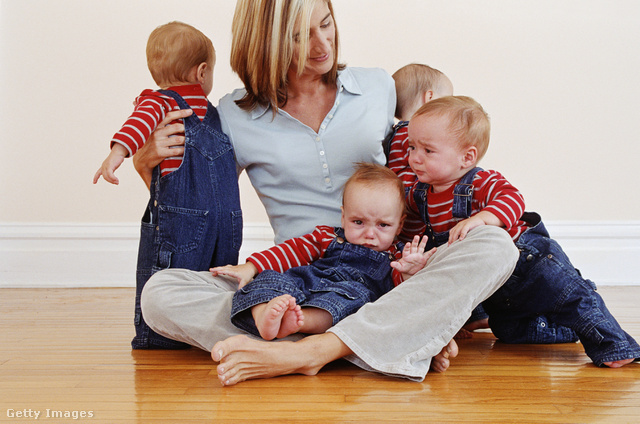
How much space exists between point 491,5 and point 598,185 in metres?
0.83

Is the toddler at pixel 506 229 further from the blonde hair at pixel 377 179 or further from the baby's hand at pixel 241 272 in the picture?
the baby's hand at pixel 241 272

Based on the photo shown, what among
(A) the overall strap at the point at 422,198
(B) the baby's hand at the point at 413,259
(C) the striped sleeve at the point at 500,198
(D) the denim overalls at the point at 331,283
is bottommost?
(D) the denim overalls at the point at 331,283

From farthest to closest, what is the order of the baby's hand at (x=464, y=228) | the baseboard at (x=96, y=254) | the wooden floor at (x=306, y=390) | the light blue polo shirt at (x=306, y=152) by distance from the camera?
1. the baseboard at (x=96, y=254)
2. the light blue polo shirt at (x=306, y=152)
3. the baby's hand at (x=464, y=228)
4. the wooden floor at (x=306, y=390)

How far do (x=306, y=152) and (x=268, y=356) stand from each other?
0.60m

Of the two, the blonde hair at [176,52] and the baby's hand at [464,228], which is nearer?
the baby's hand at [464,228]

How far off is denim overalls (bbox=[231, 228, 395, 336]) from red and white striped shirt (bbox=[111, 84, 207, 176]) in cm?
40

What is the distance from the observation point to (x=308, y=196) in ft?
5.49

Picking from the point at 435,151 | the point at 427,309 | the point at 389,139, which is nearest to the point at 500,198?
the point at 435,151

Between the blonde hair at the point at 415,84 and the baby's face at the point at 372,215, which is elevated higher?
the blonde hair at the point at 415,84

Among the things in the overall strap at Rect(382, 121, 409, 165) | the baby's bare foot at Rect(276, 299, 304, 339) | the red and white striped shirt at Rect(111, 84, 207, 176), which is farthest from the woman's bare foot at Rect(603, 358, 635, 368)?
the red and white striped shirt at Rect(111, 84, 207, 176)

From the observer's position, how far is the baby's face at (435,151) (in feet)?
4.84

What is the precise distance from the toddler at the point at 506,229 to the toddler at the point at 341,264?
8cm

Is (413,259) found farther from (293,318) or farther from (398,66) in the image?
(398,66)

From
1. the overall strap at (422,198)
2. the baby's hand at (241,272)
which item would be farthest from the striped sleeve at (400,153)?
the baby's hand at (241,272)
